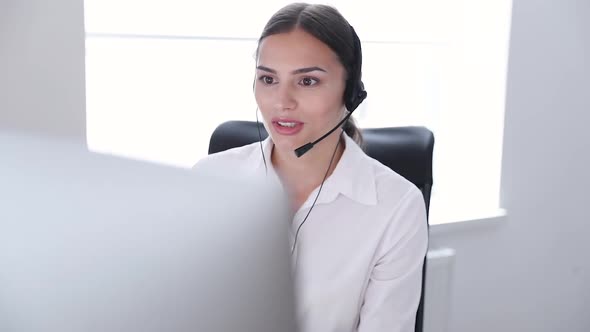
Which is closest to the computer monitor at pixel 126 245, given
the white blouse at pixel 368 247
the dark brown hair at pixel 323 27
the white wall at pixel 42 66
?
the white blouse at pixel 368 247

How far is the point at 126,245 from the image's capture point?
32 centimetres

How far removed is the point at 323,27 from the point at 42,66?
613 mm

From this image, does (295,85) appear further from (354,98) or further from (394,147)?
(394,147)

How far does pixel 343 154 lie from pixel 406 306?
1.04 ft

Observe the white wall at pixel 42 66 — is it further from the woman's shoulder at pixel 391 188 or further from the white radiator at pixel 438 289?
the white radiator at pixel 438 289

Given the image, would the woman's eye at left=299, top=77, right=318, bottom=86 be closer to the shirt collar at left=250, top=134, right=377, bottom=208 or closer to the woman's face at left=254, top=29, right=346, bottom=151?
the woman's face at left=254, top=29, right=346, bottom=151

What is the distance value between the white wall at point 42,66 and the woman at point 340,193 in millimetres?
Answer: 446

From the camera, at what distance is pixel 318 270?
106cm

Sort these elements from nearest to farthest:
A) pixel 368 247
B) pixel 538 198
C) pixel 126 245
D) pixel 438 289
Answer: pixel 126 245, pixel 368 247, pixel 438 289, pixel 538 198

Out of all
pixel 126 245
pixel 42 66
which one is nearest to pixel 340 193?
pixel 42 66

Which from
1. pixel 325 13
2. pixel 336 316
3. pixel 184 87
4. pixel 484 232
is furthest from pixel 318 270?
pixel 484 232

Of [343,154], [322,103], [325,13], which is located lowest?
[343,154]

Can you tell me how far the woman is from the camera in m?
1.17

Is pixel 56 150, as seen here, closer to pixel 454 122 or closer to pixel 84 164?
pixel 84 164
